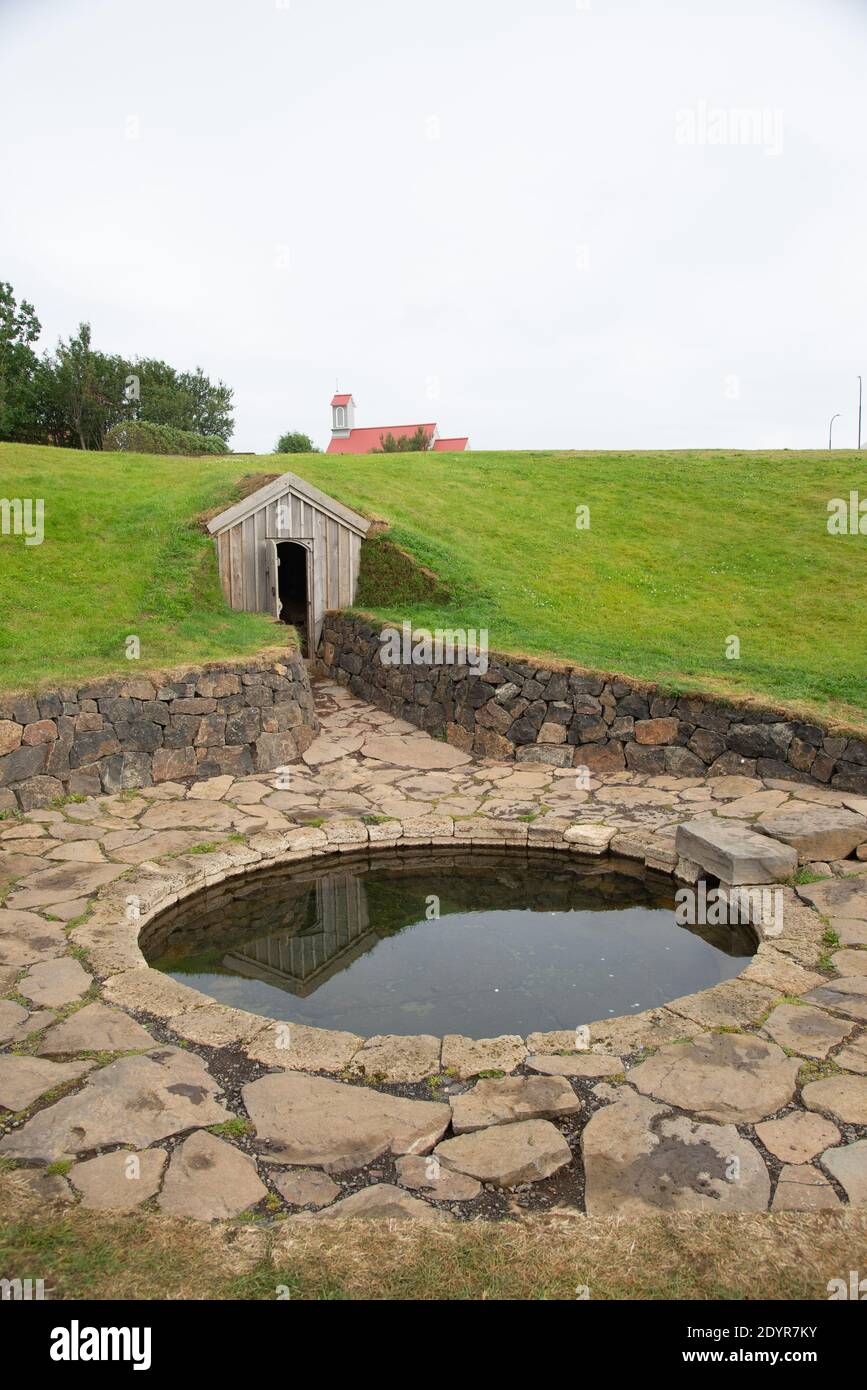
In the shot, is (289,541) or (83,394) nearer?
(289,541)

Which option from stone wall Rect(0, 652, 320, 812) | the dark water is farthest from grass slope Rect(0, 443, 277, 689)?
the dark water

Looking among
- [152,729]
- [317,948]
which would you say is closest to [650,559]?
[152,729]

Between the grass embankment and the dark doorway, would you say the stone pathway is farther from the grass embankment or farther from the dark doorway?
the dark doorway

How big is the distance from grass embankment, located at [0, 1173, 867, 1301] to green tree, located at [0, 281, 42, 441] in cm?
3727

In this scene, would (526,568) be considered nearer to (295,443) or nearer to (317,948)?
(317,948)

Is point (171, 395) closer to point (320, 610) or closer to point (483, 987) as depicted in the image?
point (320, 610)

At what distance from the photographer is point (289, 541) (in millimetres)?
12688

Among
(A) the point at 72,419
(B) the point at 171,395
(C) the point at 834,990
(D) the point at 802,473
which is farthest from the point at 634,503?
(B) the point at 171,395

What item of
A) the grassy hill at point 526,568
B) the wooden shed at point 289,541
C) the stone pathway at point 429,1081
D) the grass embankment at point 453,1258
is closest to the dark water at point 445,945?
the stone pathway at point 429,1081

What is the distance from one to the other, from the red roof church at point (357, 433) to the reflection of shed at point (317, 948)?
138ft

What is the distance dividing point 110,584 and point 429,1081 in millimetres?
8589

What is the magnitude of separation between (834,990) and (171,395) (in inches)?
1830

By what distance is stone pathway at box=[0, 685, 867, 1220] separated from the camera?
3371mm

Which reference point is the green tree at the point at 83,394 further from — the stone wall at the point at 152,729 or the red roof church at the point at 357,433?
the stone wall at the point at 152,729
